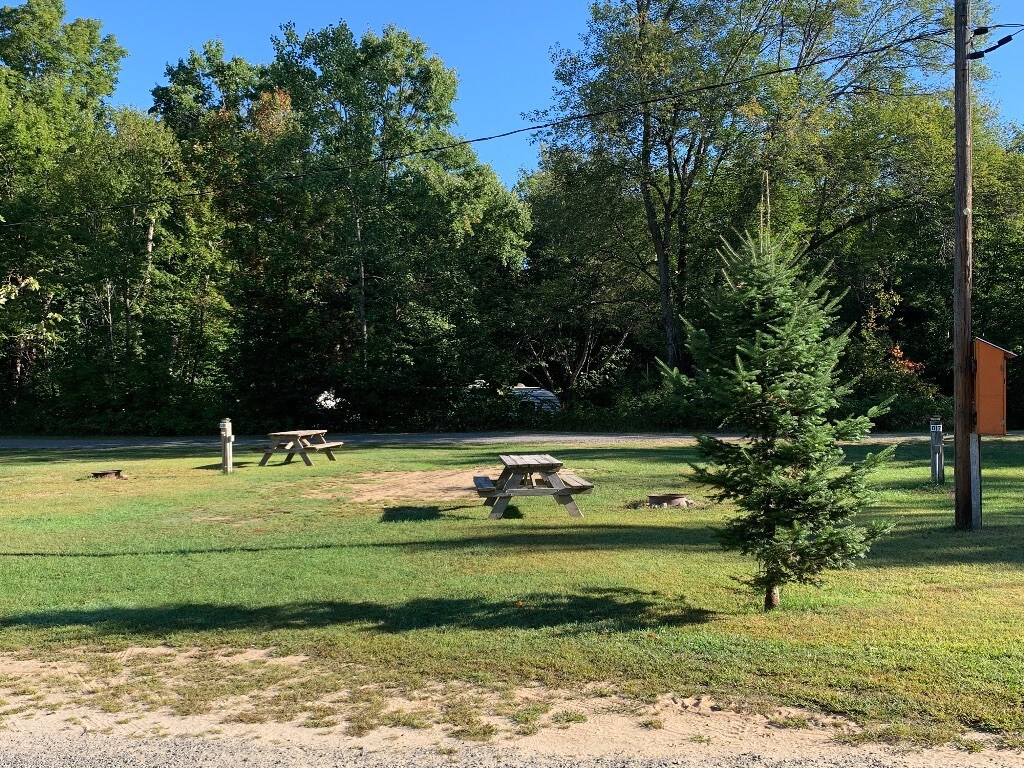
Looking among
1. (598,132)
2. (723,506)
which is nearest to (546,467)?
(723,506)

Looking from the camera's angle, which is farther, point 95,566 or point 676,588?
point 95,566

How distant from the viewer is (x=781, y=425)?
18.2 feet

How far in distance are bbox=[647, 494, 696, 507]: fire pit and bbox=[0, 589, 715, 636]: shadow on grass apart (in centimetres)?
458

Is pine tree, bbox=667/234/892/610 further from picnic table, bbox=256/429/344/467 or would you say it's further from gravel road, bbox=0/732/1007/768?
picnic table, bbox=256/429/344/467

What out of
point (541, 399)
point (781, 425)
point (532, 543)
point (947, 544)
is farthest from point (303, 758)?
point (541, 399)

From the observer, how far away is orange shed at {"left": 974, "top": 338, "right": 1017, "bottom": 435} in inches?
354

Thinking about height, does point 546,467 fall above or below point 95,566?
above

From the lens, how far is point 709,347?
5.80m

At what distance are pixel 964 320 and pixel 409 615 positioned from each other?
6.99 meters

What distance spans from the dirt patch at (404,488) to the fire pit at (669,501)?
254cm

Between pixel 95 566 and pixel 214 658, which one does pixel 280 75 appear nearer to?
pixel 95 566

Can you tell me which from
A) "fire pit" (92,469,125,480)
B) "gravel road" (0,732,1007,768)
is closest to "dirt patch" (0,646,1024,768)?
"gravel road" (0,732,1007,768)

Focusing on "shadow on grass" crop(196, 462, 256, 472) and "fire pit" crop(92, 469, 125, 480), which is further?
"shadow on grass" crop(196, 462, 256, 472)

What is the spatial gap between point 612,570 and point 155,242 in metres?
29.0
